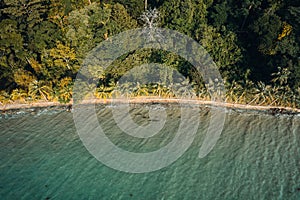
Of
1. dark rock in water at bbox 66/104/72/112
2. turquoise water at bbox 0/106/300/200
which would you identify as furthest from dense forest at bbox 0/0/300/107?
turquoise water at bbox 0/106/300/200

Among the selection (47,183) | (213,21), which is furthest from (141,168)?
(213,21)

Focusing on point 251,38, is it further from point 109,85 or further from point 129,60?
point 109,85

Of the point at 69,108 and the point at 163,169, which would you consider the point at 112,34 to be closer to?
the point at 69,108

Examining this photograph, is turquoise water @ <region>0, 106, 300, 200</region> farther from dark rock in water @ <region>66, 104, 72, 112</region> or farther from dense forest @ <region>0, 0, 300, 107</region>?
dense forest @ <region>0, 0, 300, 107</region>

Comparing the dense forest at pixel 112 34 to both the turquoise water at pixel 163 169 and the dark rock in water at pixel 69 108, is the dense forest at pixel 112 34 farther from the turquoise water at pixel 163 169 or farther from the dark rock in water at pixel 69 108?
the turquoise water at pixel 163 169

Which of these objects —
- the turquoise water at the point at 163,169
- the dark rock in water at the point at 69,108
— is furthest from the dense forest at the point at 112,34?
the turquoise water at the point at 163,169

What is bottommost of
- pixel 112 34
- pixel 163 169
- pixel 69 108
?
pixel 163 169

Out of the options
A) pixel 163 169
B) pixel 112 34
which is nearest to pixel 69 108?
pixel 112 34
